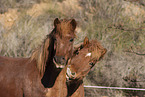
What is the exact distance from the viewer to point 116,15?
9703 millimetres

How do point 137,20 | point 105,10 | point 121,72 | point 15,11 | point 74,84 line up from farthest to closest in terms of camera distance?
1. point 15,11
2. point 105,10
3. point 137,20
4. point 121,72
5. point 74,84

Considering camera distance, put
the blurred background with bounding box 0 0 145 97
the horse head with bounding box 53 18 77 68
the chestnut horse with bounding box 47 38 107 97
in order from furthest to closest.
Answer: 1. the blurred background with bounding box 0 0 145 97
2. the chestnut horse with bounding box 47 38 107 97
3. the horse head with bounding box 53 18 77 68

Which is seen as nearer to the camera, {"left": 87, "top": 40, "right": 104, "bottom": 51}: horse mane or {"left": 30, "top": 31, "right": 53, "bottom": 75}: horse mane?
{"left": 30, "top": 31, "right": 53, "bottom": 75}: horse mane

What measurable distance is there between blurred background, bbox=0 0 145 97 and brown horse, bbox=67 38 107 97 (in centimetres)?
277

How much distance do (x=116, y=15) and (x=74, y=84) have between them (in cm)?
573

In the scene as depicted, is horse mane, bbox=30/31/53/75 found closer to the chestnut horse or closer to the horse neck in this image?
the horse neck

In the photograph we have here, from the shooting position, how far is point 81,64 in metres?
4.71

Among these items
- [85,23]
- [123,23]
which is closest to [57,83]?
[123,23]

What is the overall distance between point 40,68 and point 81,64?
4.47 ft

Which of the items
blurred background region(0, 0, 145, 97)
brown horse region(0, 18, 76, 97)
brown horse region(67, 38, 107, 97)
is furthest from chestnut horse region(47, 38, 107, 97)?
blurred background region(0, 0, 145, 97)

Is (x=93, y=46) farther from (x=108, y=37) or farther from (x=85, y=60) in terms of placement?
(x=108, y=37)

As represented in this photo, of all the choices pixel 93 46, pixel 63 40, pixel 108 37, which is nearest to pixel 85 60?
pixel 93 46

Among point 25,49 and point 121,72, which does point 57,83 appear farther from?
point 121,72

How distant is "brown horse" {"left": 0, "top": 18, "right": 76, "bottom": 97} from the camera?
10.7 feet
